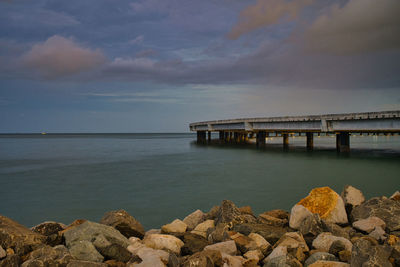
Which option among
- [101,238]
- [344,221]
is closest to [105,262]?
[101,238]

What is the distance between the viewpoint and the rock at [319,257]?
18.4 ft

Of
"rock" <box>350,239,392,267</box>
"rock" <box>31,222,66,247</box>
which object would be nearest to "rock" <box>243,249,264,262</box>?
"rock" <box>350,239,392,267</box>

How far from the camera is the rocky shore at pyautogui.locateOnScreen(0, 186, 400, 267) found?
5504 millimetres

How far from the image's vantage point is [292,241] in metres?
6.23

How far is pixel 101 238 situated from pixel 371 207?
678cm

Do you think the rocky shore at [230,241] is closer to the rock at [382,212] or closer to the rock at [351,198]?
the rock at [382,212]

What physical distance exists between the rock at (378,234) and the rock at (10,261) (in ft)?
24.1

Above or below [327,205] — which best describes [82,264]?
below

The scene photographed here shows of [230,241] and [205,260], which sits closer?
[205,260]

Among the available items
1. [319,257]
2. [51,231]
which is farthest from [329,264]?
[51,231]

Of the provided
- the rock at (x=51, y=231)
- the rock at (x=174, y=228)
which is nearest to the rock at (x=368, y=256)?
the rock at (x=174, y=228)

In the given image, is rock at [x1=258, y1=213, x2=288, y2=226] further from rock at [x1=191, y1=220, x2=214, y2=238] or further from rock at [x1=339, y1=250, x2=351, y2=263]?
rock at [x1=339, y1=250, x2=351, y2=263]

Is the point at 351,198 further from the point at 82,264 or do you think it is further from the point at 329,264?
the point at 82,264

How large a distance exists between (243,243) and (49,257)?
3713 millimetres
